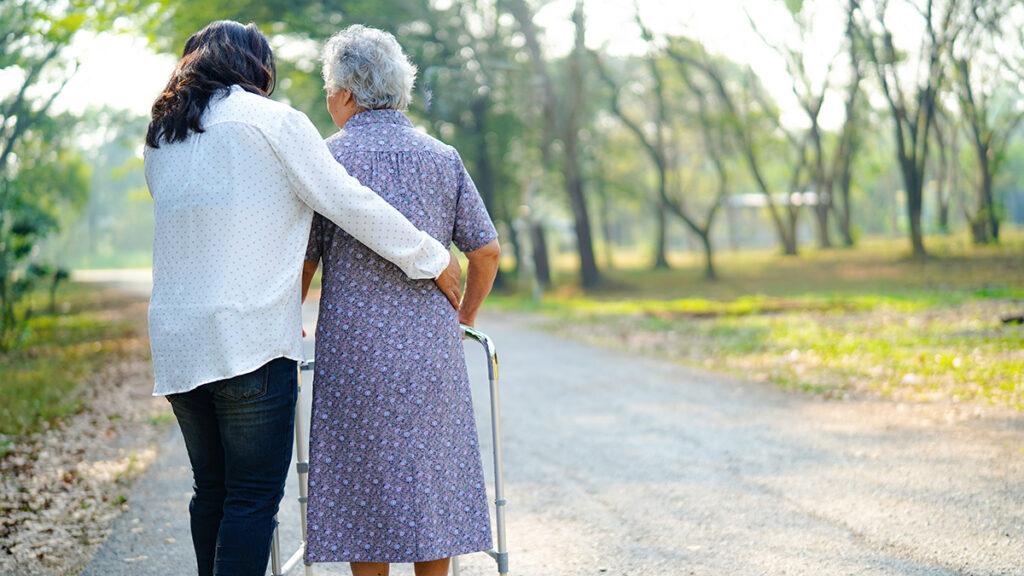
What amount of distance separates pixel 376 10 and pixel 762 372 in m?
15.9

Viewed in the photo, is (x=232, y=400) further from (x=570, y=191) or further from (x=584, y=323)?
(x=570, y=191)

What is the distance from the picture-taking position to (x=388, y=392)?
3205 mm

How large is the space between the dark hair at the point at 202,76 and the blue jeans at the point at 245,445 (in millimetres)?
685

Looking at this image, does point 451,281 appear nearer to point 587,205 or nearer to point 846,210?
point 587,205

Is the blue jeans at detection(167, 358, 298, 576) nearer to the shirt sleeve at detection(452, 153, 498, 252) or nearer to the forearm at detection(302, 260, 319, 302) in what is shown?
the forearm at detection(302, 260, 319, 302)

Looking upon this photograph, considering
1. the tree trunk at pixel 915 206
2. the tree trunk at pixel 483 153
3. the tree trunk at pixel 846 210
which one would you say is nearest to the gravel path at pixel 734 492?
the tree trunk at pixel 483 153

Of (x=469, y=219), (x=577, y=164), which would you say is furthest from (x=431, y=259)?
(x=577, y=164)

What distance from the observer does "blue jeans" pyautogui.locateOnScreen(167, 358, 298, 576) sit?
3.03 meters

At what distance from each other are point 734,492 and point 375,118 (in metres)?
3.07

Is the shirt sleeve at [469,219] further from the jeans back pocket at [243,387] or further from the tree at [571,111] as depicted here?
the tree at [571,111]

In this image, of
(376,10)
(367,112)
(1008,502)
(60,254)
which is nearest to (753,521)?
(1008,502)

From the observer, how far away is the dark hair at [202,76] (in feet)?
10.0

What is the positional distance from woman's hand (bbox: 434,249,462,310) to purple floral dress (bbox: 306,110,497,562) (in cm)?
3

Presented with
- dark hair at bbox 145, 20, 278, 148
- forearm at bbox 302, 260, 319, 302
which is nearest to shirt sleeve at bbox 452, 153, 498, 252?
forearm at bbox 302, 260, 319, 302
